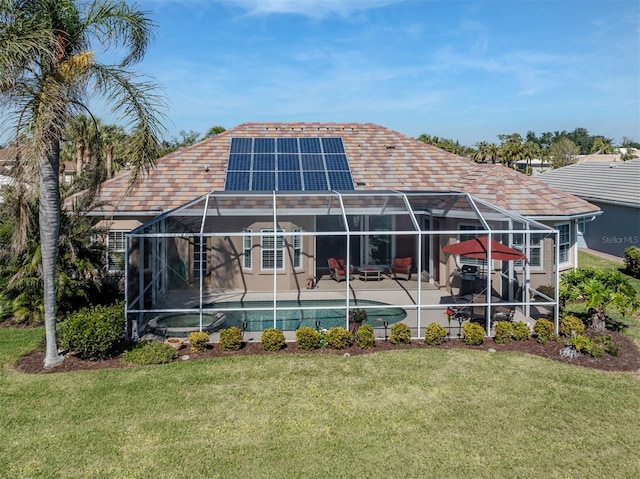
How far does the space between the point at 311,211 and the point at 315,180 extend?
2.52 metres

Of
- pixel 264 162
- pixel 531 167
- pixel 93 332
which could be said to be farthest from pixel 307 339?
pixel 531 167

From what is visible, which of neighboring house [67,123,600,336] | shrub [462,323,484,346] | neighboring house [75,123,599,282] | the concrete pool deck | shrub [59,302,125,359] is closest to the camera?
shrub [59,302,125,359]

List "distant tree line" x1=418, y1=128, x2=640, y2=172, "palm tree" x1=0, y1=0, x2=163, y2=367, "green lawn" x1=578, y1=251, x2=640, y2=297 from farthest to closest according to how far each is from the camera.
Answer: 1. "distant tree line" x1=418, y1=128, x2=640, y2=172
2. "green lawn" x1=578, y1=251, x2=640, y2=297
3. "palm tree" x1=0, y1=0, x2=163, y2=367

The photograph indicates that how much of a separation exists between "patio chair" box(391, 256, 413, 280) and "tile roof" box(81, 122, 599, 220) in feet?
9.82

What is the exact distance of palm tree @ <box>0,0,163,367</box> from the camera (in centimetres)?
953

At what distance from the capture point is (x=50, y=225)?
1062 cm

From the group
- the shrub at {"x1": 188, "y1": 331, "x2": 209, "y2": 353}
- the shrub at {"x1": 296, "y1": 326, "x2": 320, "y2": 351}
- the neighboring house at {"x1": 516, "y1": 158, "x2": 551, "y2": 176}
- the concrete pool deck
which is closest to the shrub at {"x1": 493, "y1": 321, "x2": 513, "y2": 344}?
the concrete pool deck

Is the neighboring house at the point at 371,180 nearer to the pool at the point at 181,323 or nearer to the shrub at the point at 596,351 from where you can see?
the pool at the point at 181,323

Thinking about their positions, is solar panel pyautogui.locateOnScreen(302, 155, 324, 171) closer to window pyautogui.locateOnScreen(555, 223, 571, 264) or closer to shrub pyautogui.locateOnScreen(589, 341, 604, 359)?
window pyautogui.locateOnScreen(555, 223, 571, 264)

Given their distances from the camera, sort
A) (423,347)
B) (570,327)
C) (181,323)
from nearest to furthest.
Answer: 1. (423,347)
2. (570,327)
3. (181,323)

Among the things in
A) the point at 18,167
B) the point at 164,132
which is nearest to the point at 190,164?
the point at 164,132

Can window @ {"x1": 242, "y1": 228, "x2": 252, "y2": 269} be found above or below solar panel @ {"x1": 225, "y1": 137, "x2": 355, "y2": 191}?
below

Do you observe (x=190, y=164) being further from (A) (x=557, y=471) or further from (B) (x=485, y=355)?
(A) (x=557, y=471)

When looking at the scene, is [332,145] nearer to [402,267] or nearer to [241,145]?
[241,145]
